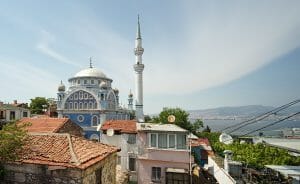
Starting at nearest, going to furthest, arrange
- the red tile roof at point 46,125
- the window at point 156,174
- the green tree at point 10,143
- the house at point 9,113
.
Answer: the green tree at point 10,143 → the red tile roof at point 46,125 → the window at point 156,174 → the house at point 9,113

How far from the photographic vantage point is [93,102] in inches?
1745

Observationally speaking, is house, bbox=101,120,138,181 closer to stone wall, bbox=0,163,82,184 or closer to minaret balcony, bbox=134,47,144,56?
stone wall, bbox=0,163,82,184

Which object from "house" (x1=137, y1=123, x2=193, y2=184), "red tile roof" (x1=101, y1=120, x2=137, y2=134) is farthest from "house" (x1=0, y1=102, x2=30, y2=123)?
"house" (x1=137, y1=123, x2=193, y2=184)

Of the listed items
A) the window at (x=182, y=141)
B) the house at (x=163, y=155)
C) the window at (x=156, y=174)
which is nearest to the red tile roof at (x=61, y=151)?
the house at (x=163, y=155)

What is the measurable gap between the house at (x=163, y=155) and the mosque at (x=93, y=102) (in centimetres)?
2013

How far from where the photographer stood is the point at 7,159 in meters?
10.2

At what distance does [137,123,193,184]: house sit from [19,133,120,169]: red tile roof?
721cm

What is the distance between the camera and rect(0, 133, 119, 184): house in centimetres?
957

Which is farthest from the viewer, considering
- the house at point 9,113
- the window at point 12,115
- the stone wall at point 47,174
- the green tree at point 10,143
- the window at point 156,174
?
the window at point 12,115

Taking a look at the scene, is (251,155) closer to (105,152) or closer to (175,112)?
(105,152)

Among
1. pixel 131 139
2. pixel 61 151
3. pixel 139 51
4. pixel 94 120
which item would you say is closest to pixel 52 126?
pixel 131 139

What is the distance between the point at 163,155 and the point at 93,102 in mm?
26993

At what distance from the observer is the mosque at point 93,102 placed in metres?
Result: 42.7

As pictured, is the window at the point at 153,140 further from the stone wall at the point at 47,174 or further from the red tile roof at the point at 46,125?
the stone wall at the point at 47,174
